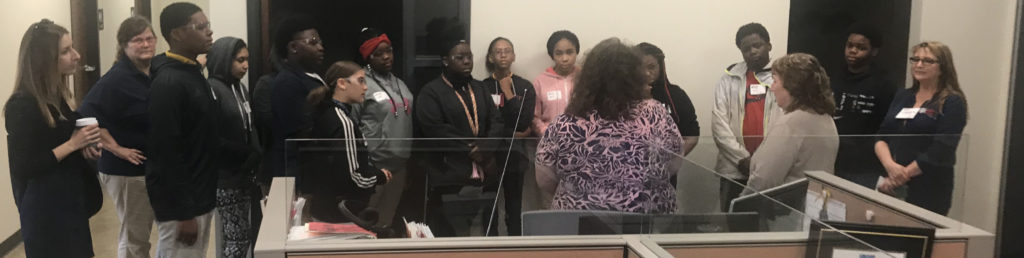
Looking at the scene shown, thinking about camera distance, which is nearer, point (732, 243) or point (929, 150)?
point (732, 243)

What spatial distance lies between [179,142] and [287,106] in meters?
1.07

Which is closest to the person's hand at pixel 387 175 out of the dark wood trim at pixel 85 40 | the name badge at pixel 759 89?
the dark wood trim at pixel 85 40

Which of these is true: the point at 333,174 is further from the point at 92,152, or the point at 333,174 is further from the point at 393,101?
the point at 393,101

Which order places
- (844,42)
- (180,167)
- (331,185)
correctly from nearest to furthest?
(331,185) → (180,167) → (844,42)

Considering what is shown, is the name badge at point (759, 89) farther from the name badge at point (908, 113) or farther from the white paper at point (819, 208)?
the white paper at point (819, 208)

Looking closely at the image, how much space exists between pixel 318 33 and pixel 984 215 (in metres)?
3.79

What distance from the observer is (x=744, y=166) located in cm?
322

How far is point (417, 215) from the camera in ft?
8.32

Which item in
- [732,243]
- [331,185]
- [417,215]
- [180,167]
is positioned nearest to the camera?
[732,243]

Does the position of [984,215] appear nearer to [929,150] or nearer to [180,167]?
[929,150]

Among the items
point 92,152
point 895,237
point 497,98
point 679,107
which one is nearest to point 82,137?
point 92,152

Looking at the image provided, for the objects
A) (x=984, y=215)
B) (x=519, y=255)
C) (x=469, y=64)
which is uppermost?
(x=469, y=64)

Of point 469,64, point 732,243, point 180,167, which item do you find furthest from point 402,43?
point 732,243

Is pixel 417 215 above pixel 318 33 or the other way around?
the other way around
